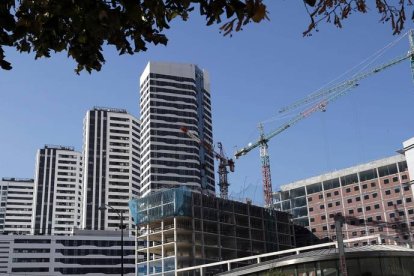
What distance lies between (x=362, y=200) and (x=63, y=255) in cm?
8016

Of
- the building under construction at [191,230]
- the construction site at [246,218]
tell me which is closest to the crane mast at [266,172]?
the construction site at [246,218]

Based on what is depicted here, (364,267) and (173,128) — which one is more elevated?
(173,128)

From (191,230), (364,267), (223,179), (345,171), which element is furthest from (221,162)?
(364,267)

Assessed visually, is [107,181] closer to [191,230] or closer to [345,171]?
[345,171]

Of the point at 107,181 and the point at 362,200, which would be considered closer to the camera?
the point at 362,200

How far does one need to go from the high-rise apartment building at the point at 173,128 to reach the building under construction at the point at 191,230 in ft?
143

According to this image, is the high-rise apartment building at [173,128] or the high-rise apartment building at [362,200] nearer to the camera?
the high-rise apartment building at [362,200]

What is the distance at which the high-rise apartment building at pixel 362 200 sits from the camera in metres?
135

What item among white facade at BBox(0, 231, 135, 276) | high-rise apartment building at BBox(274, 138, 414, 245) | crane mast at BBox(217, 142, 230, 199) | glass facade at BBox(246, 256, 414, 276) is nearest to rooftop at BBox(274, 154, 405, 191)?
high-rise apartment building at BBox(274, 138, 414, 245)

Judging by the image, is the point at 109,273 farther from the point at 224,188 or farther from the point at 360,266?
the point at 360,266

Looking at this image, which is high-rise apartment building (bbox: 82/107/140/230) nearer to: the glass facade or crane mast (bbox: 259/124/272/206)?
crane mast (bbox: 259/124/272/206)

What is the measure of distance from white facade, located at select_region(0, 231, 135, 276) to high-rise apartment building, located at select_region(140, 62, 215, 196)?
21.1m

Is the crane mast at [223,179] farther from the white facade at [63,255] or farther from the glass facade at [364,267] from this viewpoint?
the glass facade at [364,267]

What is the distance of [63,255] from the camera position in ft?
475
